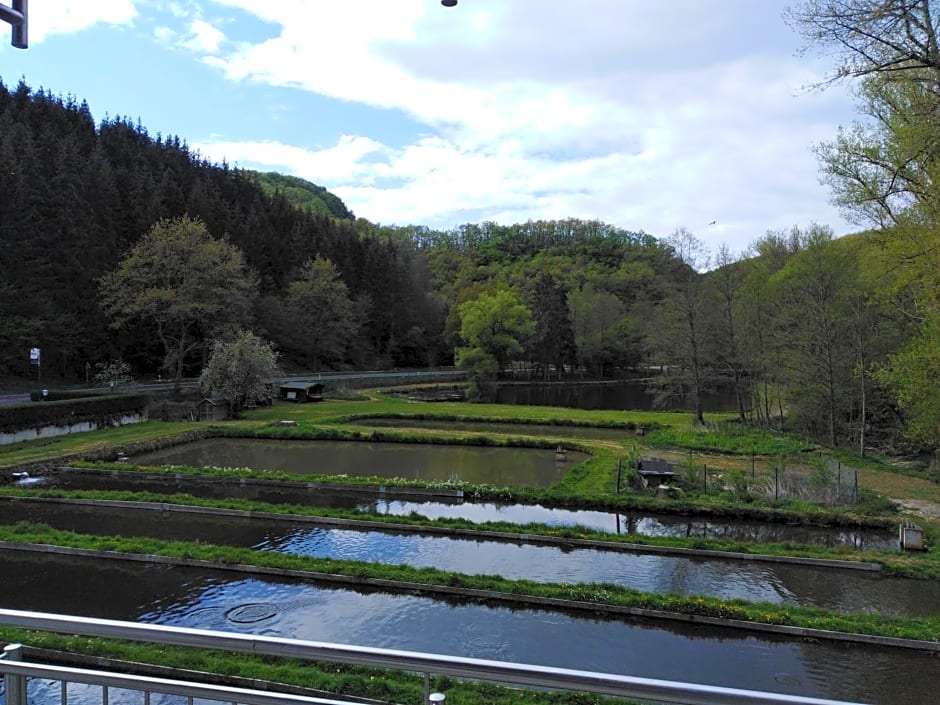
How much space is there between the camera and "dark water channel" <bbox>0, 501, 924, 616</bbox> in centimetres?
1215

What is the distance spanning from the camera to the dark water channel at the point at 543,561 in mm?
12148

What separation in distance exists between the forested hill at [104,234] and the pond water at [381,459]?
70.7 feet

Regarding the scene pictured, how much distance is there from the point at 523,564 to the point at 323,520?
5.77 m

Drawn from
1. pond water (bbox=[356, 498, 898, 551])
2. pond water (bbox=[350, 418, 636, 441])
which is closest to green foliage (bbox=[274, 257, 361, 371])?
pond water (bbox=[350, 418, 636, 441])

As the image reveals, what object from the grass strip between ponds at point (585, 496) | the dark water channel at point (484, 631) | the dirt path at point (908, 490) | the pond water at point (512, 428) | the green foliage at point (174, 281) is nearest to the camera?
the dark water channel at point (484, 631)

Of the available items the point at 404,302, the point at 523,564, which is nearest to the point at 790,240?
the point at 404,302

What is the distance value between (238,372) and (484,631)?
31549 millimetres

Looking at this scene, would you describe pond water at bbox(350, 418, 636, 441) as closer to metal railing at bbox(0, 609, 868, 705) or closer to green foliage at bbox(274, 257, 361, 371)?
green foliage at bbox(274, 257, 361, 371)

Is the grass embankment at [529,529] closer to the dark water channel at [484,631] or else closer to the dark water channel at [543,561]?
the dark water channel at [543,561]

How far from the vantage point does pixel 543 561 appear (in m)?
13.8

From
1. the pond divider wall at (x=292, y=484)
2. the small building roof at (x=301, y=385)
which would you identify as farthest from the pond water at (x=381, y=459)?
the small building roof at (x=301, y=385)

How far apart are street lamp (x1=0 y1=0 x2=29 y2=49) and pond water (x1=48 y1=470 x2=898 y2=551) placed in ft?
46.6

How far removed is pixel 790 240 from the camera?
61.9 metres

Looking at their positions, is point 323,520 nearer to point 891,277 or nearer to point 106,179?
point 891,277
